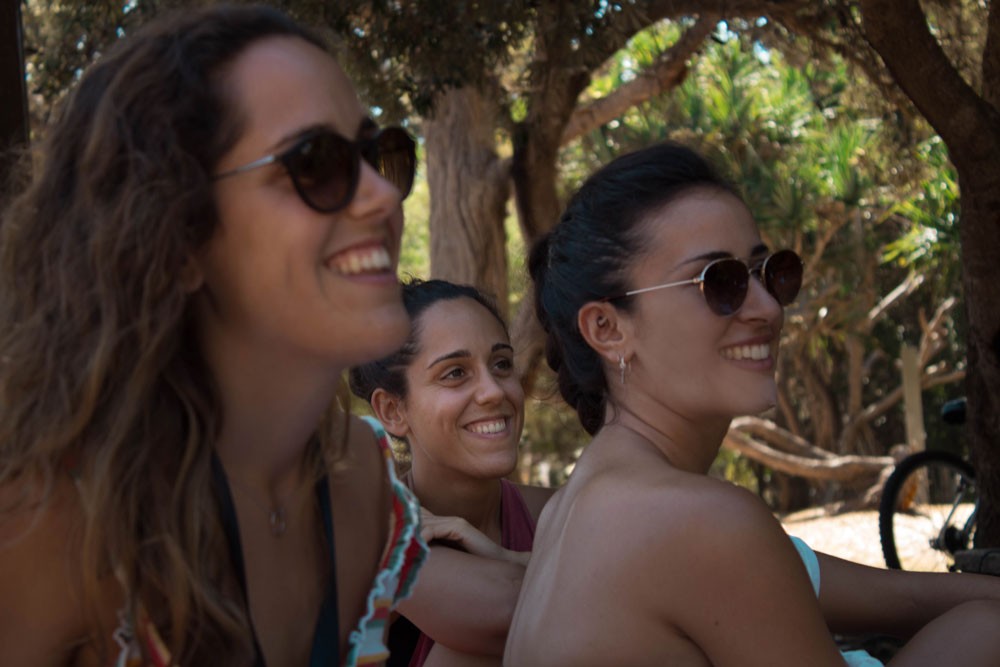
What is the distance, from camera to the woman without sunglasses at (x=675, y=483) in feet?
6.75

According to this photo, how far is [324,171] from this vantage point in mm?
1725

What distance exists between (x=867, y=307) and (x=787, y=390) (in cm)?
279

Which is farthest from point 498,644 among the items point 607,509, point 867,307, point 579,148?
point 579,148

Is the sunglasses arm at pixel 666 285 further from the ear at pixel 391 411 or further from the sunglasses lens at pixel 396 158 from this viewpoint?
the ear at pixel 391 411

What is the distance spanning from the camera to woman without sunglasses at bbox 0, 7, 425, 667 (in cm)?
159

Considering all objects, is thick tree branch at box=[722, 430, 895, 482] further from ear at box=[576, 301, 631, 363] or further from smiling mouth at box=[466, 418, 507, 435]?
ear at box=[576, 301, 631, 363]

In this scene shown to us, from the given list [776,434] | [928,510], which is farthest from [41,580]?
[776,434]

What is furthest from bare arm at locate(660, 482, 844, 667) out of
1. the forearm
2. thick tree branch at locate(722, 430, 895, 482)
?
thick tree branch at locate(722, 430, 895, 482)

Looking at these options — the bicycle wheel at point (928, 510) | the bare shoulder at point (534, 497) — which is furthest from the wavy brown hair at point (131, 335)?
the bicycle wheel at point (928, 510)

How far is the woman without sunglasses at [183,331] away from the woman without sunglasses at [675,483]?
0.52m

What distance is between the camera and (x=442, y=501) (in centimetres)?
323

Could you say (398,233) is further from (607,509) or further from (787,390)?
(787,390)

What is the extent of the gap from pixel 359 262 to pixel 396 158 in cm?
31

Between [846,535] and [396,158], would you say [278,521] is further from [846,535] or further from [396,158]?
[846,535]
